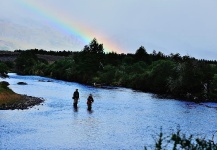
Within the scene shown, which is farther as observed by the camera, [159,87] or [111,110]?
[159,87]

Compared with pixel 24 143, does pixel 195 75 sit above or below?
above

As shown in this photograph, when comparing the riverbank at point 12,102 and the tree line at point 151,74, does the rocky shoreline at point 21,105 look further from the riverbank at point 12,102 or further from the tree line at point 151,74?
the tree line at point 151,74

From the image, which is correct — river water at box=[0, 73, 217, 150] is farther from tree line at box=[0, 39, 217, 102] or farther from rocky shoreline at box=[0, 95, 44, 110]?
tree line at box=[0, 39, 217, 102]

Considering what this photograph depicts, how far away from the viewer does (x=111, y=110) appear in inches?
2422

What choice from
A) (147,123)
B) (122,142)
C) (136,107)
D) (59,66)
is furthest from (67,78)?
(122,142)

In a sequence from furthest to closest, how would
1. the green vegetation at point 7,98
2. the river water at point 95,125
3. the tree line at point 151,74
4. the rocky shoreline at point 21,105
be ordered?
the tree line at point 151,74
the green vegetation at point 7,98
the rocky shoreline at point 21,105
the river water at point 95,125

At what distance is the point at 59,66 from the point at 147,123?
455 ft

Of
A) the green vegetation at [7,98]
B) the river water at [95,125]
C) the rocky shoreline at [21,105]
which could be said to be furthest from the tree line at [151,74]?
the green vegetation at [7,98]

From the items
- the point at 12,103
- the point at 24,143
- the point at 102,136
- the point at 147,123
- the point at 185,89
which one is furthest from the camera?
the point at 185,89

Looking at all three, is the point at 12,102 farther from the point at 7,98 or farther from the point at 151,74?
the point at 151,74

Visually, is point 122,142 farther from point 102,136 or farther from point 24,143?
point 24,143

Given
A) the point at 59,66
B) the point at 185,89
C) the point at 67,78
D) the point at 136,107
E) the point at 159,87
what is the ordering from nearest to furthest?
the point at 136,107 < the point at 185,89 < the point at 159,87 < the point at 67,78 < the point at 59,66

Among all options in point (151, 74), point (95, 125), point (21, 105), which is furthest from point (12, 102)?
point (151, 74)

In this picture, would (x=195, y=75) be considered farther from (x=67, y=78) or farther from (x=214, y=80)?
(x=67, y=78)
